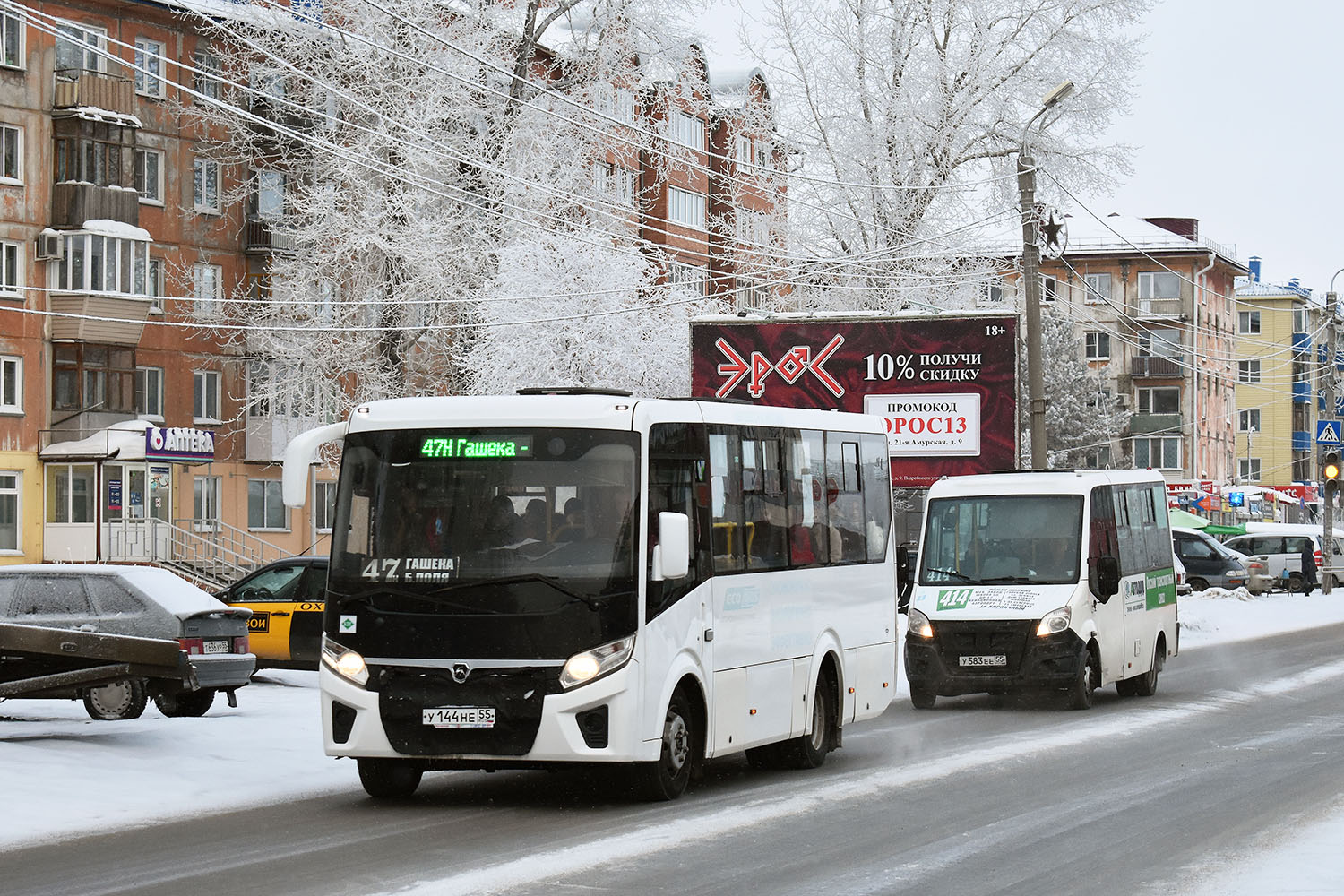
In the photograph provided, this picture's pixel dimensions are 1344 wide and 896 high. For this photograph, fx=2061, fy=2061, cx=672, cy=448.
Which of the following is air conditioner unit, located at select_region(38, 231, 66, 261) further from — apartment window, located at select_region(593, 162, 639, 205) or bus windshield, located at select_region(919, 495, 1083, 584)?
bus windshield, located at select_region(919, 495, 1083, 584)

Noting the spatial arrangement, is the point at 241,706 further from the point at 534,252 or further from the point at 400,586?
the point at 534,252

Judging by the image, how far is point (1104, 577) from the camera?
21.4 metres

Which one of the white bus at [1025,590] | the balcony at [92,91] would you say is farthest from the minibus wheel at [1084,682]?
the balcony at [92,91]

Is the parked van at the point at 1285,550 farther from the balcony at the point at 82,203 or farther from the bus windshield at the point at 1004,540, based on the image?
the bus windshield at the point at 1004,540

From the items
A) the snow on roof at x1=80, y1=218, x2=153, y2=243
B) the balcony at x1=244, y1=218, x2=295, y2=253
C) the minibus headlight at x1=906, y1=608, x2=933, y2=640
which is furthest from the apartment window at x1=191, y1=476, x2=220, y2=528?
the minibus headlight at x1=906, y1=608, x2=933, y2=640

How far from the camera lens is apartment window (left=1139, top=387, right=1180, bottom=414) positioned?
106 m

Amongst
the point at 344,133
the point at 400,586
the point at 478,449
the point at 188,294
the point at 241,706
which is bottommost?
the point at 241,706

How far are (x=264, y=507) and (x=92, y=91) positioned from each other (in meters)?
12.6

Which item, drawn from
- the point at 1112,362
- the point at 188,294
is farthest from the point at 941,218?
the point at 1112,362

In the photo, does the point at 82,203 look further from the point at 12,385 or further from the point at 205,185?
the point at 205,185

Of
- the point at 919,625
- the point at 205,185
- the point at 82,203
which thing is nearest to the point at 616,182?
the point at 205,185

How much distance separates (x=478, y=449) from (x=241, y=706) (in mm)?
9030

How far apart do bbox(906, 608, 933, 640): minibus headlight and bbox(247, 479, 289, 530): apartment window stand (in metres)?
37.4

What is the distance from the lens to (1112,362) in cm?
10706
